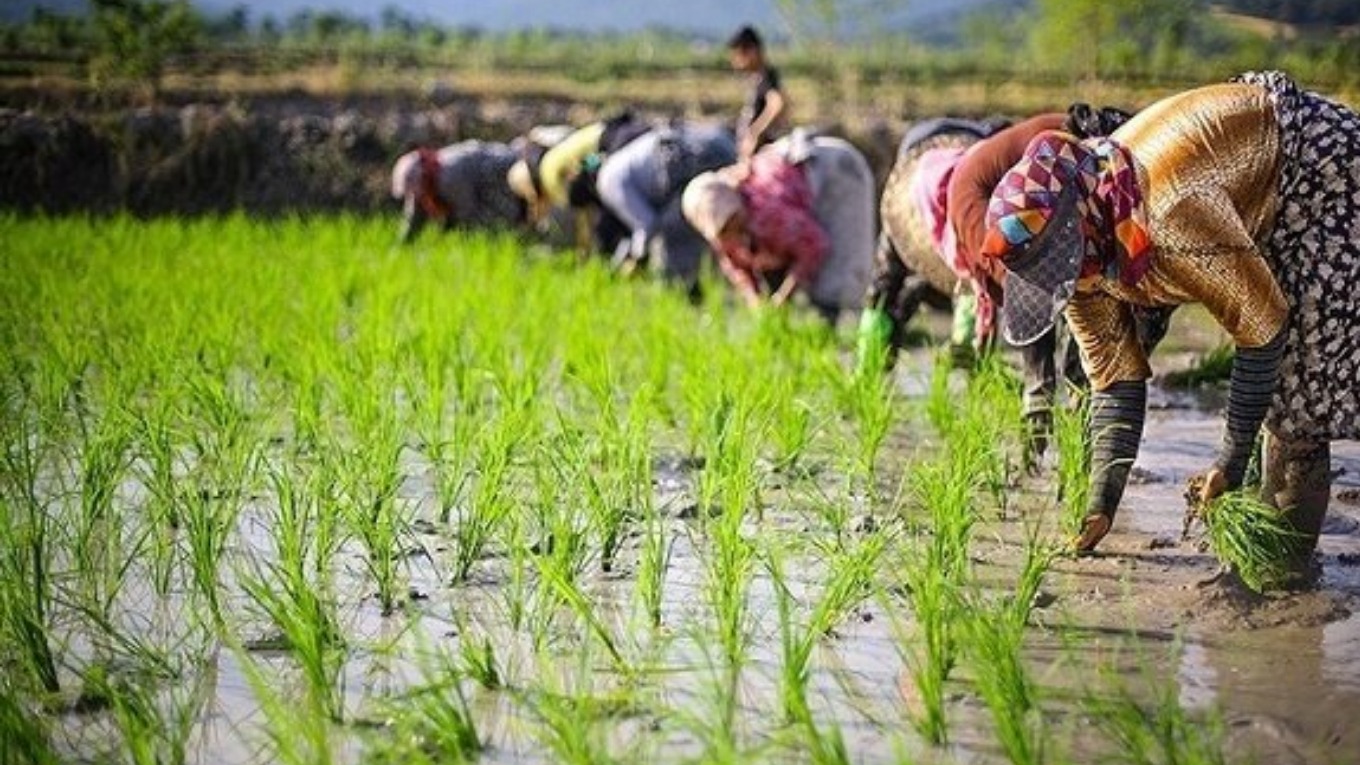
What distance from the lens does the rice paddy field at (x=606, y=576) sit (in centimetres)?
219

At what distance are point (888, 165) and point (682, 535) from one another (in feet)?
25.7

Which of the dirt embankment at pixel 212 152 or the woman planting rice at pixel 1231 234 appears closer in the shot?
Result: the woman planting rice at pixel 1231 234

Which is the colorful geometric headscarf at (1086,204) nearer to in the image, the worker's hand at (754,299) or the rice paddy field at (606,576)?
the rice paddy field at (606,576)

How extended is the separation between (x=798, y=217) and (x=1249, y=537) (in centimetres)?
307

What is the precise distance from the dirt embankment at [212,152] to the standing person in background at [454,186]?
7.07 feet

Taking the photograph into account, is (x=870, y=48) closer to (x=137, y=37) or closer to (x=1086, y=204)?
(x=137, y=37)

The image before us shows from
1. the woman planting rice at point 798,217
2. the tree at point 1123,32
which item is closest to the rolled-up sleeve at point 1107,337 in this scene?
the tree at point 1123,32

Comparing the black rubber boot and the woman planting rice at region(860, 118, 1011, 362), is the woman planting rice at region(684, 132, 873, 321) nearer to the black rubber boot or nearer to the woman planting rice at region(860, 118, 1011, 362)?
the woman planting rice at region(860, 118, 1011, 362)

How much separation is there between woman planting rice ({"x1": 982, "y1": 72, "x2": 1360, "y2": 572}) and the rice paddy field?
0.35 m

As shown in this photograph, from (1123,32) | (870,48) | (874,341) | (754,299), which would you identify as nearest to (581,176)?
(754,299)

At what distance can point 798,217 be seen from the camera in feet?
18.5

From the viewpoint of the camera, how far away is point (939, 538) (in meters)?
2.84

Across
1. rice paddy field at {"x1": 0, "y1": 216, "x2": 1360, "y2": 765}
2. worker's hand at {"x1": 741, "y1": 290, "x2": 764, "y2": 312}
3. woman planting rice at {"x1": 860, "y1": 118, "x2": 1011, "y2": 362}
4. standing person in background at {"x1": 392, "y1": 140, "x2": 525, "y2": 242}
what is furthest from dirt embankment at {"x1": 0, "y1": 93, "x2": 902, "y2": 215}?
woman planting rice at {"x1": 860, "y1": 118, "x2": 1011, "y2": 362}

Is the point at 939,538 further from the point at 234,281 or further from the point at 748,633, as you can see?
the point at 234,281
